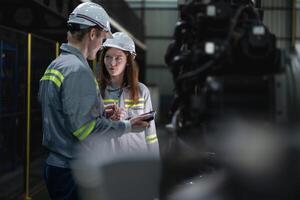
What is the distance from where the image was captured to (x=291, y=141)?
1438 millimetres

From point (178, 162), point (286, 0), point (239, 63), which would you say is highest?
point (286, 0)

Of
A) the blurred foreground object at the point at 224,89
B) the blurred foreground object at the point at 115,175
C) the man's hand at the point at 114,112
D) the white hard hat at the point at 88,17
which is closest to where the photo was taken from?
the blurred foreground object at the point at 224,89

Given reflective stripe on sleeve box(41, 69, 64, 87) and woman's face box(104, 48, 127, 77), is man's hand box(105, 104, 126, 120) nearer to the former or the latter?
woman's face box(104, 48, 127, 77)

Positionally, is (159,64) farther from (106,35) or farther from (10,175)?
(106,35)

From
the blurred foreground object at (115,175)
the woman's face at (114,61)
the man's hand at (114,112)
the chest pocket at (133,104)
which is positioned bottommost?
the blurred foreground object at (115,175)

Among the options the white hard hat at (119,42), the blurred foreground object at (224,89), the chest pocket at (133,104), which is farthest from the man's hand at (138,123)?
the white hard hat at (119,42)

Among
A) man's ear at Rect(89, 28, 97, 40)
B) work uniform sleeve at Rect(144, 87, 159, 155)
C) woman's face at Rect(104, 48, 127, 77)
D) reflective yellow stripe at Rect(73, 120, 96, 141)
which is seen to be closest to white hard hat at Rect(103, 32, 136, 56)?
woman's face at Rect(104, 48, 127, 77)

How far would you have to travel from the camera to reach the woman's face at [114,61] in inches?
108

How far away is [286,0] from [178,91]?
19.4 m

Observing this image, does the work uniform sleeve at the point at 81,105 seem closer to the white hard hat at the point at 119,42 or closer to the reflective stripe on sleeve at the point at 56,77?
the reflective stripe on sleeve at the point at 56,77

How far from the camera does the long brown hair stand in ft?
9.05

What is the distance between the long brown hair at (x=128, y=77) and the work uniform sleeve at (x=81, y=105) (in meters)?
0.82

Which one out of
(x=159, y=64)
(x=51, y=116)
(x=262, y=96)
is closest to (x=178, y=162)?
(x=262, y=96)

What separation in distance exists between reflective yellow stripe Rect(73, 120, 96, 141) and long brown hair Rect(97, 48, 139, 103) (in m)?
0.86
